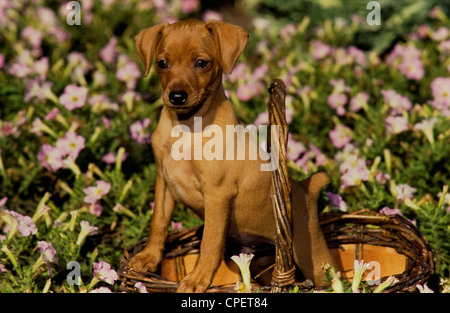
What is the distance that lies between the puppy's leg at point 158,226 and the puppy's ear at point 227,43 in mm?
762

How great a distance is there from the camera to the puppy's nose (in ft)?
9.00

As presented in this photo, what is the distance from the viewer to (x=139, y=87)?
19.1 ft

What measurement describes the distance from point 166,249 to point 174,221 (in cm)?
56

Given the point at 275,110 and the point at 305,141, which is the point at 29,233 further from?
the point at 305,141

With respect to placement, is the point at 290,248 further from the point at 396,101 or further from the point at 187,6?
the point at 187,6

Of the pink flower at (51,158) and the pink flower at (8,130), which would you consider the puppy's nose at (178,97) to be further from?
the pink flower at (8,130)

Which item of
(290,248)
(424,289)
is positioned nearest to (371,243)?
(424,289)

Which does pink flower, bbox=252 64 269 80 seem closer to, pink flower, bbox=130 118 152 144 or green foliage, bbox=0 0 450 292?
green foliage, bbox=0 0 450 292

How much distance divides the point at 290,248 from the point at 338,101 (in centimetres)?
246

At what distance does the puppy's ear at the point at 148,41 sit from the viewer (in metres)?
3.04

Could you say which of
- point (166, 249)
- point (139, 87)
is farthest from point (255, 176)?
point (139, 87)

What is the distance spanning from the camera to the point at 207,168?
2.96m

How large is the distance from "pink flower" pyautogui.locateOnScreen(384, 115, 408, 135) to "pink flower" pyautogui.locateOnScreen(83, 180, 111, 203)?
209 centimetres

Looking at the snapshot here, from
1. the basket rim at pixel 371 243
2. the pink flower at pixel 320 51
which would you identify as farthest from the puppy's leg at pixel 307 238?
the pink flower at pixel 320 51
